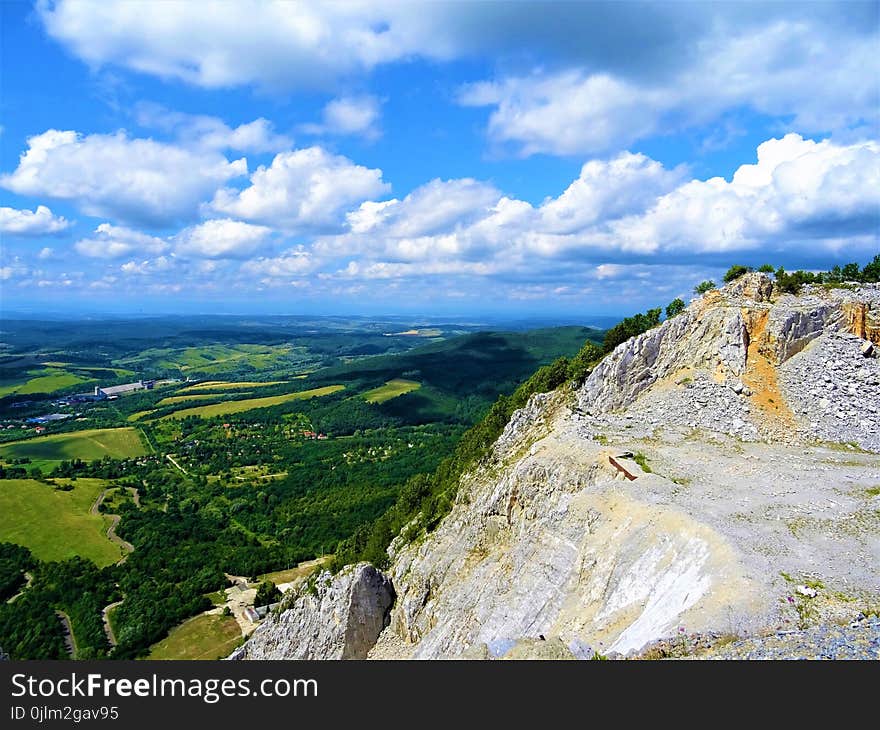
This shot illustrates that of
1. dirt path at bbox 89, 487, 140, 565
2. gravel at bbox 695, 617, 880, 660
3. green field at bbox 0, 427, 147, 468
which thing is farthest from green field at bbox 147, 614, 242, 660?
green field at bbox 0, 427, 147, 468

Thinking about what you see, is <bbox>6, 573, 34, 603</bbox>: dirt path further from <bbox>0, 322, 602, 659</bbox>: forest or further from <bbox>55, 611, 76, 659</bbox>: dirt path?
<bbox>55, 611, 76, 659</bbox>: dirt path

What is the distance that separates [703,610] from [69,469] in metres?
174

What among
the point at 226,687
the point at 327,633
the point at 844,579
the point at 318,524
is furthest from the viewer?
the point at 318,524

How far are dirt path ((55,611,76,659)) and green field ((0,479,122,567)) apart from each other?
17165mm

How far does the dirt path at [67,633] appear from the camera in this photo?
65.2 m

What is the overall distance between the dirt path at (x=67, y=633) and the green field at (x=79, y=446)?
9765 cm

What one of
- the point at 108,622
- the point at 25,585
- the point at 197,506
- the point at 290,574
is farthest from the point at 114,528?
the point at 290,574

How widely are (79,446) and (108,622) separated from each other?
123643mm

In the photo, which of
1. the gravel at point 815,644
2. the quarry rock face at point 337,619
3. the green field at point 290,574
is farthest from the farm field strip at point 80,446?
the gravel at point 815,644

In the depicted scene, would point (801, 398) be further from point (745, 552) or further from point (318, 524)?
point (318, 524)

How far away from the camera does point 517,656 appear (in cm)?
1662

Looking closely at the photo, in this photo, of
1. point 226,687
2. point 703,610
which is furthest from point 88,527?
point 703,610

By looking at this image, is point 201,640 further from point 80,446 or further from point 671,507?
point 80,446

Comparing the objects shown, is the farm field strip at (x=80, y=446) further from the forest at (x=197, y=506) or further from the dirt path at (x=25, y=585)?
the dirt path at (x=25, y=585)
